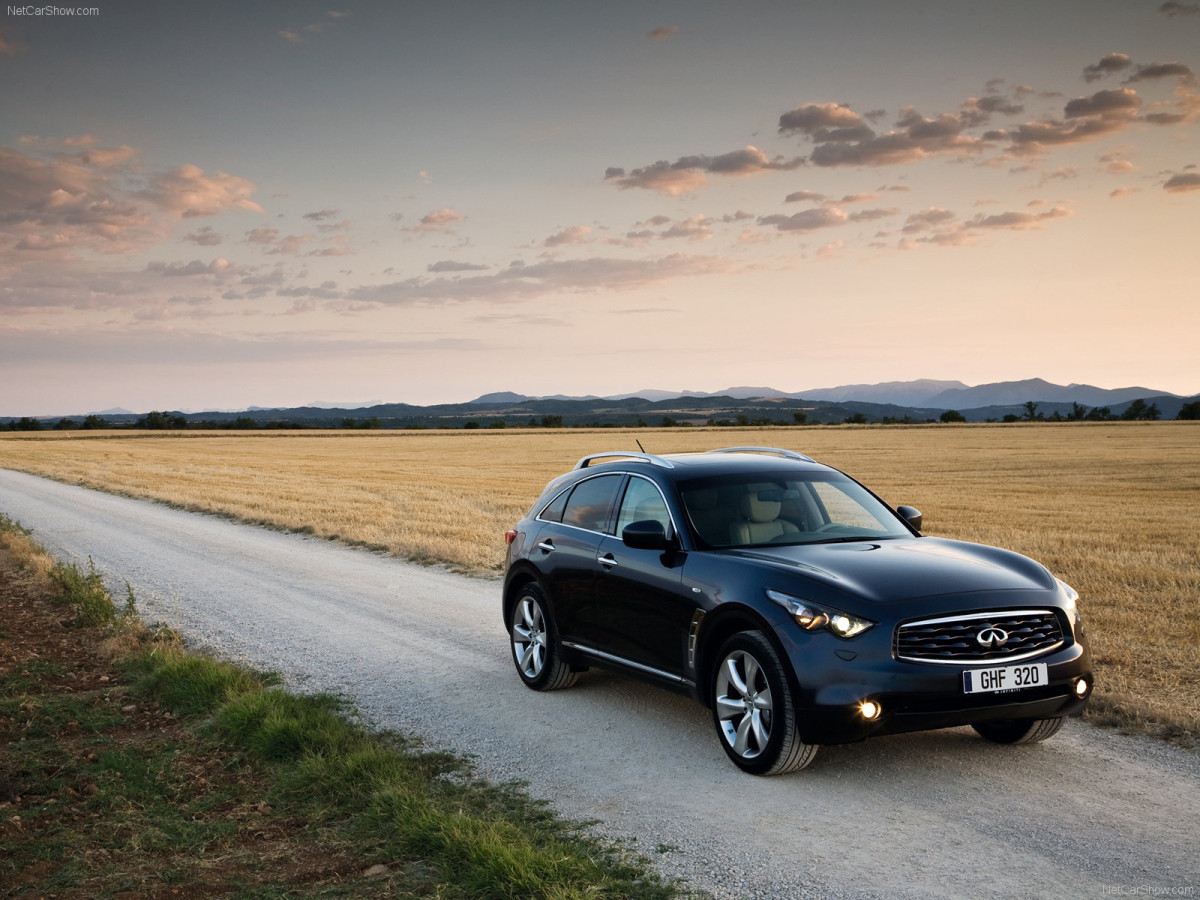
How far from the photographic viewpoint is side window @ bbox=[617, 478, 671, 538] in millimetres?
6910

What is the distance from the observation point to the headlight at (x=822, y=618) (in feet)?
17.5

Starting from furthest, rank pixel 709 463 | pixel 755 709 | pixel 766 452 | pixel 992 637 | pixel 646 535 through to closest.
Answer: pixel 766 452
pixel 709 463
pixel 646 535
pixel 755 709
pixel 992 637

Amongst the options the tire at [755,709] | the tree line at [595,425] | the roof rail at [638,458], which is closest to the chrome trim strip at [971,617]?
the tire at [755,709]

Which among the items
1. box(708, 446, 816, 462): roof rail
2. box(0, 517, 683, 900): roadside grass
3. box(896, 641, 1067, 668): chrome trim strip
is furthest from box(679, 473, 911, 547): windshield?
box(0, 517, 683, 900): roadside grass

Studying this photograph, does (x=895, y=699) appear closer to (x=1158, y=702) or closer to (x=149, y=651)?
(x=1158, y=702)

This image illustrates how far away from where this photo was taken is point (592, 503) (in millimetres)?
7680

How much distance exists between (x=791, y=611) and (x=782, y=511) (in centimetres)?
147

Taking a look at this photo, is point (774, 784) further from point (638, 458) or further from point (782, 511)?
point (638, 458)

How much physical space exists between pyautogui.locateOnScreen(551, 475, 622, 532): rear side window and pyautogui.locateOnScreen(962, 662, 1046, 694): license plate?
2864 millimetres

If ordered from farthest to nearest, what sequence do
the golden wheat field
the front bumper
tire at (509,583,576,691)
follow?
the golden wheat field
tire at (509,583,576,691)
the front bumper

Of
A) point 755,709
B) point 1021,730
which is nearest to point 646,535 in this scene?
point 755,709

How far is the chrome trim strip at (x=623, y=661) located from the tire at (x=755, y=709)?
427mm

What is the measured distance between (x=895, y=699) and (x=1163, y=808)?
138 centimetres

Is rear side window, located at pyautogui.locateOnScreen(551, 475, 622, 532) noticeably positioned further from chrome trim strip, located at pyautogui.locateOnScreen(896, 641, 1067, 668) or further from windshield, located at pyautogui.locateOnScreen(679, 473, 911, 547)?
chrome trim strip, located at pyautogui.locateOnScreen(896, 641, 1067, 668)
